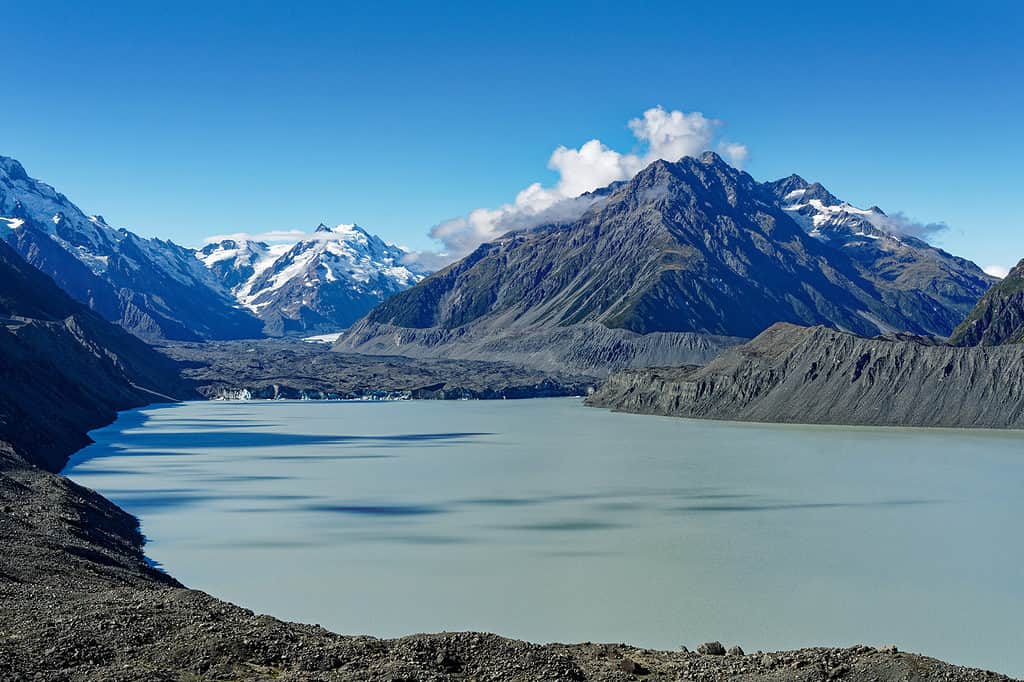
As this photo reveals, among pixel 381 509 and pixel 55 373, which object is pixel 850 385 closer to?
pixel 381 509

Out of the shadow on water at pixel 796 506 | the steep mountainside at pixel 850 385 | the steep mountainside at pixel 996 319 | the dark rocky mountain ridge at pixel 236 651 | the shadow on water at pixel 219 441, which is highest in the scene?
the steep mountainside at pixel 996 319

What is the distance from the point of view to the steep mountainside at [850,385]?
128125 mm

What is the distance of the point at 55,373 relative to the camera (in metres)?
117

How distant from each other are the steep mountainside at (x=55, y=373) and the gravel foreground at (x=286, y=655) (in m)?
Result: 45.7

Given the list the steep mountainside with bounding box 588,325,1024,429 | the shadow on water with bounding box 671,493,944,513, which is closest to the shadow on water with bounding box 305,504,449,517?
the shadow on water with bounding box 671,493,944,513

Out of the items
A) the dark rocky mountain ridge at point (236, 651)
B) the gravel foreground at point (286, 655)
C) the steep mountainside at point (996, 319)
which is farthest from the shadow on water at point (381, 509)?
the steep mountainside at point (996, 319)

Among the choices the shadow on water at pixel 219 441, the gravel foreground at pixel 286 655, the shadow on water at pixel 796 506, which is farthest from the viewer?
the shadow on water at pixel 219 441

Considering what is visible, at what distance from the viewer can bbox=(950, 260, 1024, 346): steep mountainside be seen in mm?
187250

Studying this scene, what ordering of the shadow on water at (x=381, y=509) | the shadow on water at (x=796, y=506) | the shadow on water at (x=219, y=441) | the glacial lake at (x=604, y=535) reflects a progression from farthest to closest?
the shadow on water at (x=219, y=441)
the shadow on water at (x=796, y=506)
the shadow on water at (x=381, y=509)
the glacial lake at (x=604, y=535)

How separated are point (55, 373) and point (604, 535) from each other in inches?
3478

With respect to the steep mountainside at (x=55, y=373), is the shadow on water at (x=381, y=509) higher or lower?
lower

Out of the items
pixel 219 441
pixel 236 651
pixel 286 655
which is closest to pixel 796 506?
pixel 286 655

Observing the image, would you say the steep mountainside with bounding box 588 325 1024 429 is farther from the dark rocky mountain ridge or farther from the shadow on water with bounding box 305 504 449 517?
the dark rocky mountain ridge

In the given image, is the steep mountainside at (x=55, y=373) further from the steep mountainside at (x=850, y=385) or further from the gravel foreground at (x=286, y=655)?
the steep mountainside at (x=850, y=385)
